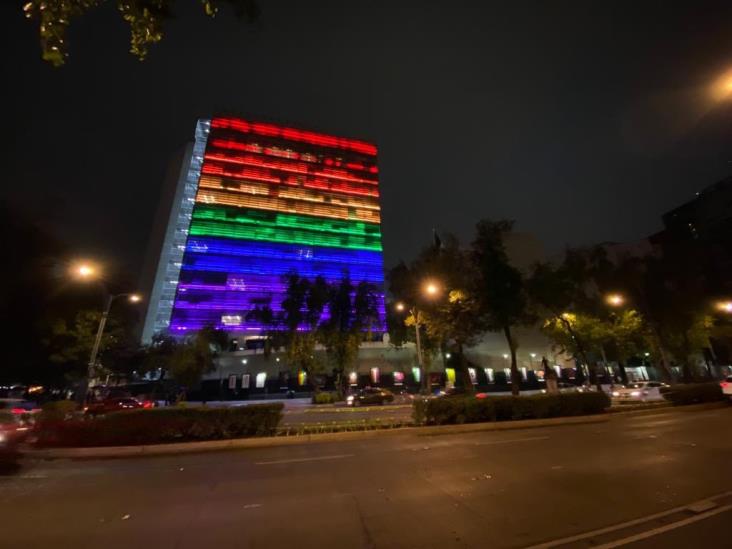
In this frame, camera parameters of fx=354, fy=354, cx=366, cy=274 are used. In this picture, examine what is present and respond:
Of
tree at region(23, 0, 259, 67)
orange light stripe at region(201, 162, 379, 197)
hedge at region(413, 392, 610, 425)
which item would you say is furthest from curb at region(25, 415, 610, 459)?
orange light stripe at region(201, 162, 379, 197)

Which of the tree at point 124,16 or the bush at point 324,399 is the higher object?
the tree at point 124,16

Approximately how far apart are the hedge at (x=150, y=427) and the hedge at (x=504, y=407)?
7.44 meters

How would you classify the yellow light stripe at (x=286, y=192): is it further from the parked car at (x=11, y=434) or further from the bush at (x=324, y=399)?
the parked car at (x=11, y=434)

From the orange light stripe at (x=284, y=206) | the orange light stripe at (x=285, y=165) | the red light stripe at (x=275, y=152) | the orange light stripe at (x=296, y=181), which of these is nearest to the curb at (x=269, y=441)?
the orange light stripe at (x=284, y=206)

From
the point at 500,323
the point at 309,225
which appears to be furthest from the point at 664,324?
the point at 309,225

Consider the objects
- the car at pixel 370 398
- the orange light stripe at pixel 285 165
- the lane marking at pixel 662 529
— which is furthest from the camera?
the orange light stripe at pixel 285 165

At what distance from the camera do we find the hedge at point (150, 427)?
12.6 meters

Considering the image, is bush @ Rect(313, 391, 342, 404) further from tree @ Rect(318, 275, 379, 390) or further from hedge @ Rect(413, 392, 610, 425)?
hedge @ Rect(413, 392, 610, 425)

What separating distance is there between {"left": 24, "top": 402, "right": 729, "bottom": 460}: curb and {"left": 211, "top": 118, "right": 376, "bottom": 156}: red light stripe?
4006 inches

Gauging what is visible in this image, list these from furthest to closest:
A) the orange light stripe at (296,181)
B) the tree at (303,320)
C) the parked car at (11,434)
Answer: the orange light stripe at (296,181) < the tree at (303,320) < the parked car at (11,434)

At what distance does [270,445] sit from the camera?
13.1 metres

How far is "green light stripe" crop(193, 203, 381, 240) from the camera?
85938 mm

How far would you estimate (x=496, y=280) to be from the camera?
95.6 feet

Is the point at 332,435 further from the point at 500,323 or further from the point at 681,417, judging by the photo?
A: the point at 500,323
